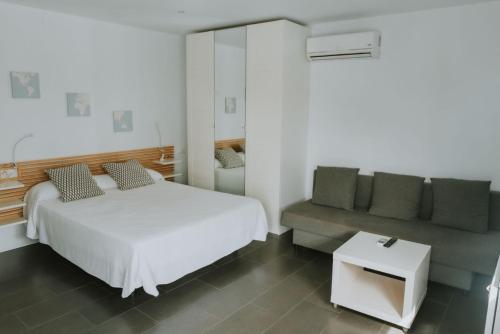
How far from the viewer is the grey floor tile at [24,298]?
276 centimetres

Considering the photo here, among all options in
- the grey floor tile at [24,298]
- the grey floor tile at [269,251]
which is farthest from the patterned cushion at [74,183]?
the grey floor tile at [269,251]

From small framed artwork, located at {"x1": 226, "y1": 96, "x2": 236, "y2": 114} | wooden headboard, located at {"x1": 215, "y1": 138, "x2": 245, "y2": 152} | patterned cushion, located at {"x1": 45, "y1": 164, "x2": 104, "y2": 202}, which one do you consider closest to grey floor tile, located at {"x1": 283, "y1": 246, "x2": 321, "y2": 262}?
wooden headboard, located at {"x1": 215, "y1": 138, "x2": 245, "y2": 152}

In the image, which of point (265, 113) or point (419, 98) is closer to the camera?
point (419, 98)

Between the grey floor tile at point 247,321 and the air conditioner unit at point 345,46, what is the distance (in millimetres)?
2679

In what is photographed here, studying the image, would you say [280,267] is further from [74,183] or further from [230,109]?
[74,183]

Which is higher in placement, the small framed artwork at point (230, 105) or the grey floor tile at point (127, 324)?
the small framed artwork at point (230, 105)

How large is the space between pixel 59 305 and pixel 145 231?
0.83 metres

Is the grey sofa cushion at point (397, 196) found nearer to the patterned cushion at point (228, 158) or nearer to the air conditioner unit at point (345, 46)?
the air conditioner unit at point (345, 46)

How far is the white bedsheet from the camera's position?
106 inches

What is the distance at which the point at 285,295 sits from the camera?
2.99 m

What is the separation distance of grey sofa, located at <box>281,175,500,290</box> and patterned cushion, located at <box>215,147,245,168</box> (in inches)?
39.4

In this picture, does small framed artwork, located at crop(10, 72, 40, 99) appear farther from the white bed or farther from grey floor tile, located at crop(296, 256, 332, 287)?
grey floor tile, located at crop(296, 256, 332, 287)

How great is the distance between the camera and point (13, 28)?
3.54 metres

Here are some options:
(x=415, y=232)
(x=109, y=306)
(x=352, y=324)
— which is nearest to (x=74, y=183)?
(x=109, y=306)
